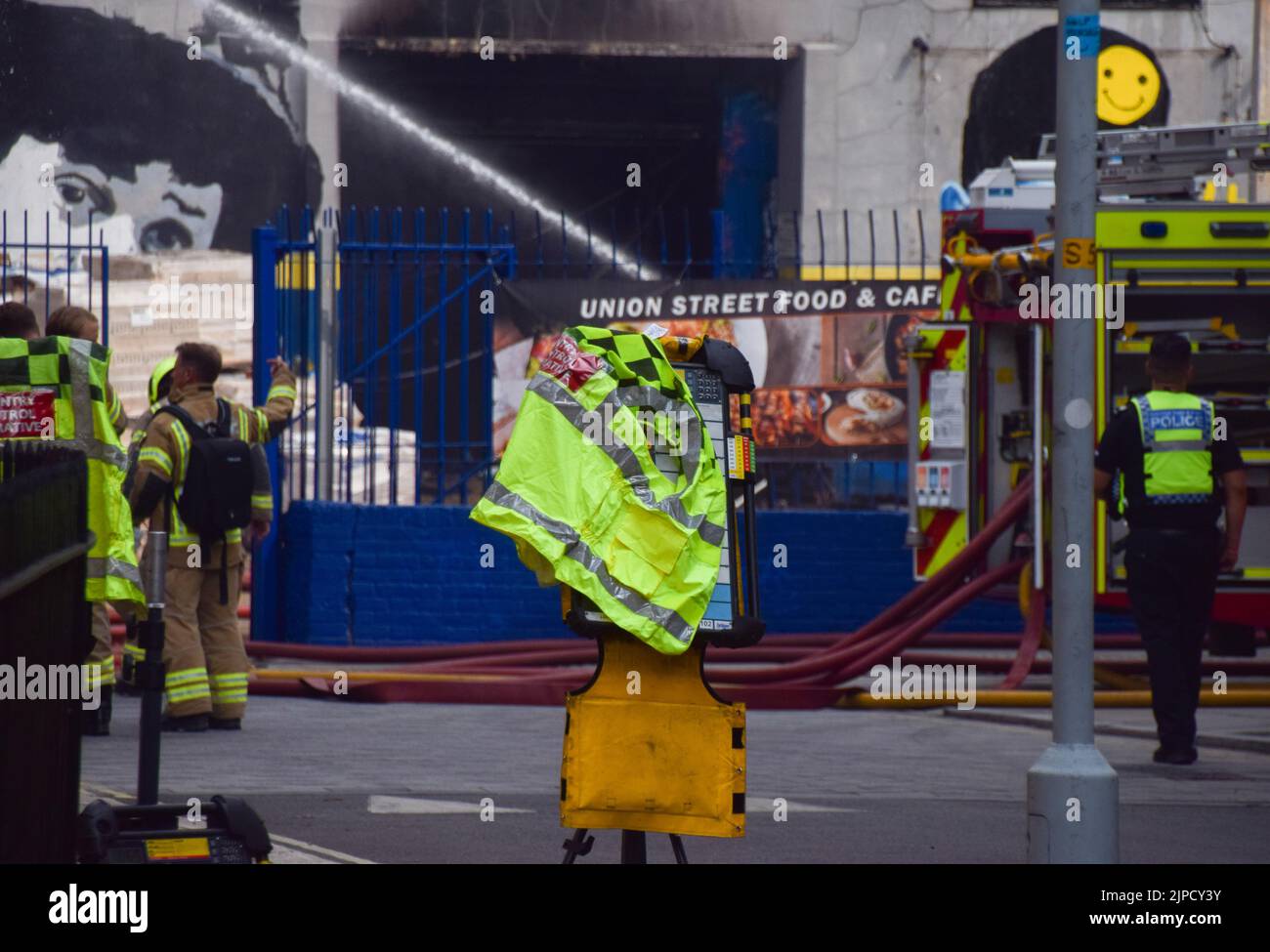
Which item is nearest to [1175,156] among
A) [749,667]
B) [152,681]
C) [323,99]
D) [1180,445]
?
[1180,445]

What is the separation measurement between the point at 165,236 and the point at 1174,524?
12.0 metres

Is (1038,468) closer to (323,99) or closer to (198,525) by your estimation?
(198,525)

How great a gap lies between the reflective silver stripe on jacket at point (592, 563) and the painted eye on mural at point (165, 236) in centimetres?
1404

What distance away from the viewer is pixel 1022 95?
20250 millimetres

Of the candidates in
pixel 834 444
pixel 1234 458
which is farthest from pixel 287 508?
pixel 1234 458

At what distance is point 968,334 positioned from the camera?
13086 mm

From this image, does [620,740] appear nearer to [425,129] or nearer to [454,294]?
[454,294]

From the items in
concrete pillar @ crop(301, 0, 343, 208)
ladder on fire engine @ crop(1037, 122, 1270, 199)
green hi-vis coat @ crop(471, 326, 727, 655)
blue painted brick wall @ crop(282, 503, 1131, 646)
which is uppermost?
concrete pillar @ crop(301, 0, 343, 208)

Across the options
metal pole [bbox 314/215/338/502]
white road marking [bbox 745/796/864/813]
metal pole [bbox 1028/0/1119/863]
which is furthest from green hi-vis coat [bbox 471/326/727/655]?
metal pole [bbox 314/215/338/502]

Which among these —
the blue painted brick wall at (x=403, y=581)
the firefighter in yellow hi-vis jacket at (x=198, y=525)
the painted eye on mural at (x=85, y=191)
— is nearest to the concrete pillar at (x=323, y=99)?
the painted eye on mural at (x=85, y=191)

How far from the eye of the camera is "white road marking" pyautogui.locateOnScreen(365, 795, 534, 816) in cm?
785

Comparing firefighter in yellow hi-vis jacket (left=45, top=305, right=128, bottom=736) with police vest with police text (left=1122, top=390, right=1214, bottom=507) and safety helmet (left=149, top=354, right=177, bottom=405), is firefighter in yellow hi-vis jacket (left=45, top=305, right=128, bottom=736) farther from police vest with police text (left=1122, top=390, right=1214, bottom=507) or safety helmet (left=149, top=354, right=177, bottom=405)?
police vest with police text (left=1122, top=390, right=1214, bottom=507)

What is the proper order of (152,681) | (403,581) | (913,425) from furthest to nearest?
(403,581), (913,425), (152,681)
